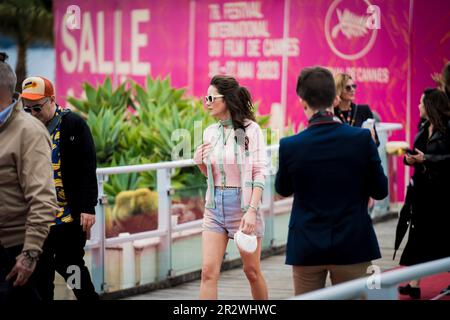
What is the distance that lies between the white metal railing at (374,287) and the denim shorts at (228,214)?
1.95 m

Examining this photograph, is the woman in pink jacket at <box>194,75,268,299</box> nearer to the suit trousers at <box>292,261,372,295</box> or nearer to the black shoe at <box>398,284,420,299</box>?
the suit trousers at <box>292,261,372,295</box>

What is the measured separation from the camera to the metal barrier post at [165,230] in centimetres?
897

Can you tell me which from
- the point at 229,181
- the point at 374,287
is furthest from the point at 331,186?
the point at 229,181

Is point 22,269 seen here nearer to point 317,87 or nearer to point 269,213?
point 317,87

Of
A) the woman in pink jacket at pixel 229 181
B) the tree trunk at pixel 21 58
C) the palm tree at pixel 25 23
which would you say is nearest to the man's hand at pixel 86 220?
the woman in pink jacket at pixel 229 181

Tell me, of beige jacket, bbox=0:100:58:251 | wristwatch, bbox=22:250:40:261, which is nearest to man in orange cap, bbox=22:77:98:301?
beige jacket, bbox=0:100:58:251

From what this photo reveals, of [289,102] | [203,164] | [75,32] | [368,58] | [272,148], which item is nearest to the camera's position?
[203,164]

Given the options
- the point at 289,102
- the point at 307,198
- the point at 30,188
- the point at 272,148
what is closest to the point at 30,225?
the point at 30,188

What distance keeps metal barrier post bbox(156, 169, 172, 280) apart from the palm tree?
20.4 meters

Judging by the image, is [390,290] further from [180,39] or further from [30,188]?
[180,39]

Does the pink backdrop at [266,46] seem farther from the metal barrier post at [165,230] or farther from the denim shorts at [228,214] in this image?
the denim shorts at [228,214]

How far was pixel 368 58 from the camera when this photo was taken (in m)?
14.1

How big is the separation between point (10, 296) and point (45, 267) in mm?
435

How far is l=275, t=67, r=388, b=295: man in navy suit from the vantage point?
4812 millimetres
